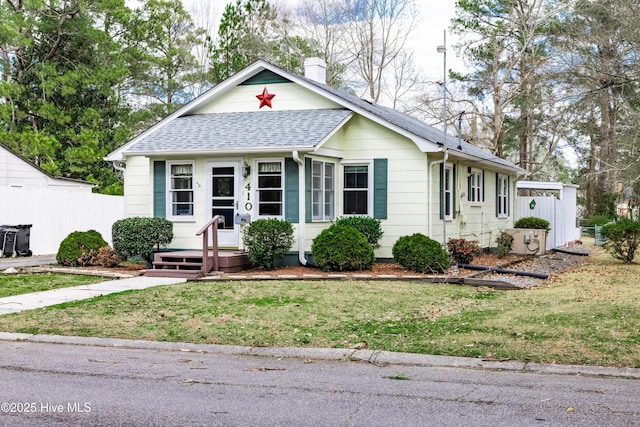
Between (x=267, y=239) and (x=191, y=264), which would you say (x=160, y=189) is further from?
(x=267, y=239)

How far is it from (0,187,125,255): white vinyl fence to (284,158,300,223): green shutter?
9.10 m

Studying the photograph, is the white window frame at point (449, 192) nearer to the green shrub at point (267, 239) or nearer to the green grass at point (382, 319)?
the green shrub at point (267, 239)

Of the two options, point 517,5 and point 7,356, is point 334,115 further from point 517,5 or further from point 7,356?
point 517,5

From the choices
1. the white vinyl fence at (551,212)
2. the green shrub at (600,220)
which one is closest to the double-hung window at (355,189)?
the white vinyl fence at (551,212)

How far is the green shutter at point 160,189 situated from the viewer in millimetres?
17172

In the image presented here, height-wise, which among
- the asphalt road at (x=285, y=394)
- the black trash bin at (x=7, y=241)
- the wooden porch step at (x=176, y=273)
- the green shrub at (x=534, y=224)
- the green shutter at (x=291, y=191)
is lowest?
the asphalt road at (x=285, y=394)

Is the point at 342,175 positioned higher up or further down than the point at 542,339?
higher up

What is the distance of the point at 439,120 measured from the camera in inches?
1373

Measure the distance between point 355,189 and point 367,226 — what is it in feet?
4.52

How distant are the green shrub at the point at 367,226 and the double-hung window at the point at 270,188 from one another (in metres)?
1.46

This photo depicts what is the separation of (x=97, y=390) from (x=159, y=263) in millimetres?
9225

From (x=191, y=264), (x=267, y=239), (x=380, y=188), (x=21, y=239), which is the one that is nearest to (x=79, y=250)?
(x=191, y=264)

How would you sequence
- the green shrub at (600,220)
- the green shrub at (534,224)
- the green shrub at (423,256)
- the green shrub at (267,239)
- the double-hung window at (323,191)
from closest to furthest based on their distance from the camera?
1. the green shrub at (423,256)
2. the green shrub at (267,239)
3. the double-hung window at (323,191)
4. the green shrub at (534,224)
5. the green shrub at (600,220)

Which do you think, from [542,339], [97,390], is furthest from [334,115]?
[97,390]
